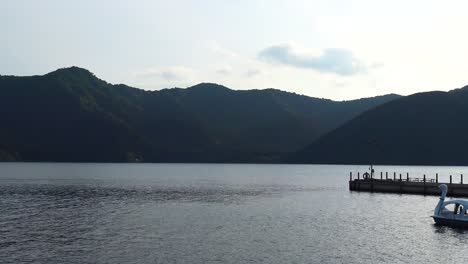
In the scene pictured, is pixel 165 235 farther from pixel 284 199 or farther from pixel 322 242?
pixel 284 199

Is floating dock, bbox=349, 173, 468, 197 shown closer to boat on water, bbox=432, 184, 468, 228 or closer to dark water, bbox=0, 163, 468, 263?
dark water, bbox=0, 163, 468, 263

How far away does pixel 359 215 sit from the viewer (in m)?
79.8

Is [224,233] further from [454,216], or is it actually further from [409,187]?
[409,187]

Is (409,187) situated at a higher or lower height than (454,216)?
higher

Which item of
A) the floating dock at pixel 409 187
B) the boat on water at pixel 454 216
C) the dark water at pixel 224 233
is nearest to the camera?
the dark water at pixel 224 233

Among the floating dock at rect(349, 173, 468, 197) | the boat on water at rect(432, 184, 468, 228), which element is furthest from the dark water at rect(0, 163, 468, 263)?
the floating dock at rect(349, 173, 468, 197)

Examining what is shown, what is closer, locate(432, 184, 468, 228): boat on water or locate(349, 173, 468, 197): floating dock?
locate(432, 184, 468, 228): boat on water

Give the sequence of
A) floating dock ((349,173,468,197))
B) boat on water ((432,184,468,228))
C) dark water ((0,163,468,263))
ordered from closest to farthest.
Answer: dark water ((0,163,468,263)) < boat on water ((432,184,468,228)) < floating dock ((349,173,468,197))

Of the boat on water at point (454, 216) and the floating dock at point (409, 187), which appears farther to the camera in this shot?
the floating dock at point (409, 187)

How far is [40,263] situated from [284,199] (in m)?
70.2

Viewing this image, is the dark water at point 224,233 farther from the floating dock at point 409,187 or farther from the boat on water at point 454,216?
the floating dock at point 409,187

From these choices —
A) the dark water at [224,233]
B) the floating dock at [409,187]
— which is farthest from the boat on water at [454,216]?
the floating dock at [409,187]

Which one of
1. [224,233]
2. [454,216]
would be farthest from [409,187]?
[224,233]

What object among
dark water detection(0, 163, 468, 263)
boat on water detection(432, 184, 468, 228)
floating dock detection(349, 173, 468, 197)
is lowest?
dark water detection(0, 163, 468, 263)
